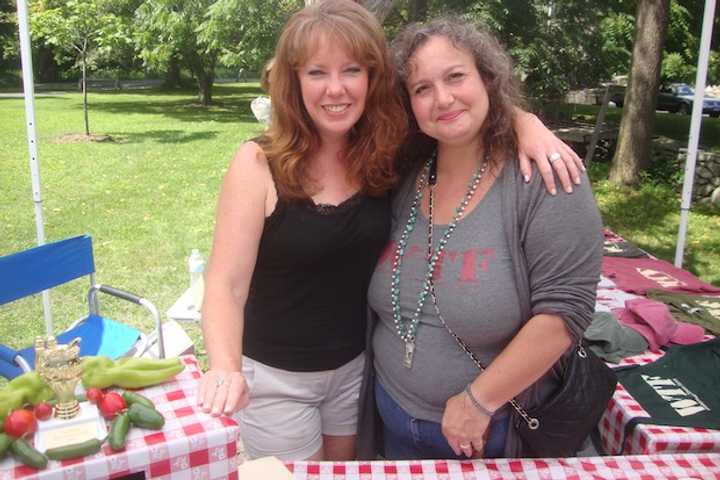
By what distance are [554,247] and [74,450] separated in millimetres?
1105

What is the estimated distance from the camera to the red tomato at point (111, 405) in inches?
57.6

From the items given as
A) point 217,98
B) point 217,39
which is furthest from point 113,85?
point 217,39

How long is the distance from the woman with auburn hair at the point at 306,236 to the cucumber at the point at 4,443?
0.40 metres

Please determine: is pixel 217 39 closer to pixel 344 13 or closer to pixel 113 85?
pixel 344 13

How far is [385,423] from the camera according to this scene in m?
1.92

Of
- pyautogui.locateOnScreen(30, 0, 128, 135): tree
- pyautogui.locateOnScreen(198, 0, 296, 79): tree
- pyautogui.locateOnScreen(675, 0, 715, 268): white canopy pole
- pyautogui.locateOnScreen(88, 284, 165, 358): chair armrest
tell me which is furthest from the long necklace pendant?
pyautogui.locateOnScreen(30, 0, 128, 135): tree

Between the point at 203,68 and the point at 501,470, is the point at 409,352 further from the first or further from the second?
the point at 203,68

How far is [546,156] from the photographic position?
1.59m

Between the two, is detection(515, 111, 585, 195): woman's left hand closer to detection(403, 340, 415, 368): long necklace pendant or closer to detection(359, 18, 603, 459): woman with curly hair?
detection(359, 18, 603, 459): woman with curly hair

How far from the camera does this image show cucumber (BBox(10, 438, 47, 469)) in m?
1.28

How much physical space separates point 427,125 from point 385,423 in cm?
87

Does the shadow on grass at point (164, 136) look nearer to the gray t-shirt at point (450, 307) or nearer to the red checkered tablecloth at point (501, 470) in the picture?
the gray t-shirt at point (450, 307)

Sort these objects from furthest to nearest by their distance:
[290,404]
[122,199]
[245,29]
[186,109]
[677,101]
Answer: [677,101] → [186,109] → [245,29] → [122,199] → [290,404]

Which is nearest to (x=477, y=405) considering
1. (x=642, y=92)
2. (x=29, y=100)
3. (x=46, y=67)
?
(x=29, y=100)
